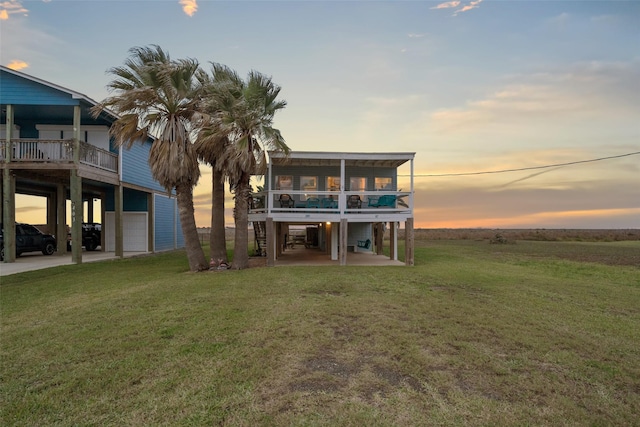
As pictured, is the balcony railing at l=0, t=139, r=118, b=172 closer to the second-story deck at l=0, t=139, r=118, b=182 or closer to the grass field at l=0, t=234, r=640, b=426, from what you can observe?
the second-story deck at l=0, t=139, r=118, b=182

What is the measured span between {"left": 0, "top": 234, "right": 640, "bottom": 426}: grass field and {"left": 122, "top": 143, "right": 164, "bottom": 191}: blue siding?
37.8 ft

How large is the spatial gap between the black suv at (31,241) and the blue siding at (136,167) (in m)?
4.86

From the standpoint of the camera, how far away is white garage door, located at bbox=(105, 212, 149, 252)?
2214cm

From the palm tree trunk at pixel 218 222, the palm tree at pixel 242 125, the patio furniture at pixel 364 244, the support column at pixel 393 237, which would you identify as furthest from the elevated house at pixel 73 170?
the patio furniture at pixel 364 244

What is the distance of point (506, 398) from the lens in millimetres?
3676

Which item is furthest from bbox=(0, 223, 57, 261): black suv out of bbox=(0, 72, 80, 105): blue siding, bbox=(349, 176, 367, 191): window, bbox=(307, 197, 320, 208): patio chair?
bbox=(349, 176, 367, 191): window

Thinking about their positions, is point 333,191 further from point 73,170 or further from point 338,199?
point 73,170

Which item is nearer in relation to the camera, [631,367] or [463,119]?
[631,367]

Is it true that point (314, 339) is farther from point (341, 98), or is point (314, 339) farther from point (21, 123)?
point (21, 123)

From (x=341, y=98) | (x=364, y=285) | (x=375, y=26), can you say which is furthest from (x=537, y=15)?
(x=364, y=285)

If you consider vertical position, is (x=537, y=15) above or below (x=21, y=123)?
above

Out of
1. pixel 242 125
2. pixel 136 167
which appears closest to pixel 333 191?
pixel 242 125

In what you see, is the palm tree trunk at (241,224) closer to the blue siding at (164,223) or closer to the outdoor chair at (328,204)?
the outdoor chair at (328,204)

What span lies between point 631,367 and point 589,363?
46 cm
